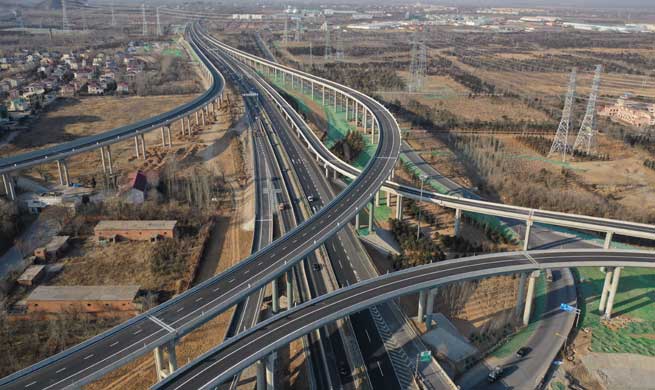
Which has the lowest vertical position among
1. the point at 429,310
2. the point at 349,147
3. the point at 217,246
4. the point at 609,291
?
the point at 217,246

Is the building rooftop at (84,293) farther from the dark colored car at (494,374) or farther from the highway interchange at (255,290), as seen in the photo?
the dark colored car at (494,374)

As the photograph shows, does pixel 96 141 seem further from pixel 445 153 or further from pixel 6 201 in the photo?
pixel 445 153

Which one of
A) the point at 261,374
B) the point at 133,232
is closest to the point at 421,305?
the point at 261,374

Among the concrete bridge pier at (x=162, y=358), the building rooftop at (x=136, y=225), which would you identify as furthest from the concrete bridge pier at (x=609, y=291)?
the building rooftop at (x=136, y=225)

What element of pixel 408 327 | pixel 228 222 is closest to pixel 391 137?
pixel 228 222

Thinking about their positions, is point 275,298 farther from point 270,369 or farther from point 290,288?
point 270,369
